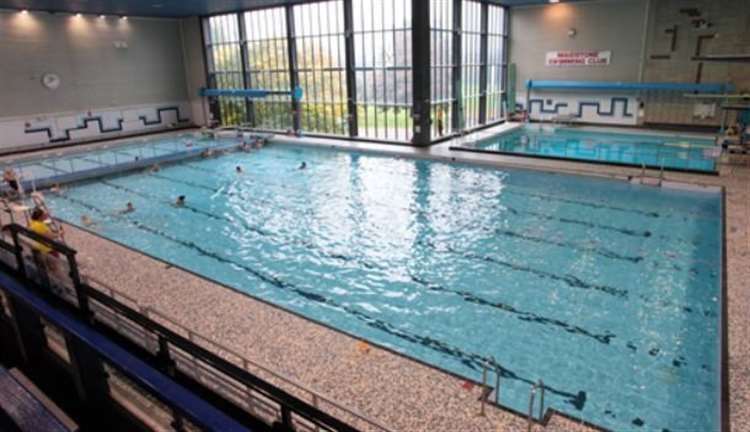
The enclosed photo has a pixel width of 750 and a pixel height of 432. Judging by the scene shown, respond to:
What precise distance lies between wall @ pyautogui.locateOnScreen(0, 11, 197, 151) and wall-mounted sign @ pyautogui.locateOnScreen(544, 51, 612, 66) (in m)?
15.0

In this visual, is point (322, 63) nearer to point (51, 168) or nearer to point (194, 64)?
point (194, 64)

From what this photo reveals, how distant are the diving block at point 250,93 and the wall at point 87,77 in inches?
65.2

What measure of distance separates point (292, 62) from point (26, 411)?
631 inches

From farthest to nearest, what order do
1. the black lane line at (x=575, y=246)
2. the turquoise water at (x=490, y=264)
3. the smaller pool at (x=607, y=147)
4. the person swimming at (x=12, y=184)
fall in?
1. the smaller pool at (x=607, y=147)
2. the person swimming at (x=12, y=184)
3. the black lane line at (x=575, y=246)
4. the turquoise water at (x=490, y=264)

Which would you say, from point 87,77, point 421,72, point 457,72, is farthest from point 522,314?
point 87,77

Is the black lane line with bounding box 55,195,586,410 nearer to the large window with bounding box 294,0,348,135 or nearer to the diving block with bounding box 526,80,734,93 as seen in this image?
the large window with bounding box 294,0,348,135

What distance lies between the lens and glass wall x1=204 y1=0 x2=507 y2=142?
14938 millimetres

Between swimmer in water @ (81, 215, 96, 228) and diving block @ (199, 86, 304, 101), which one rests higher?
diving block @ (199, 86, 304, 101)

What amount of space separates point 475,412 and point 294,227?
5476 mm

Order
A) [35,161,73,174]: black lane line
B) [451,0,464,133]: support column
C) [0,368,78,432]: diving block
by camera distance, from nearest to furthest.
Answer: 1. [0,368,78,432]: diving block
2. [35,161,73,174]: black lane line
3. [451,0,464,133]: support column

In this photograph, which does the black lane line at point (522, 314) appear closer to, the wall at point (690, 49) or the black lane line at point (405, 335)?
the black lane line at point (405, 335)

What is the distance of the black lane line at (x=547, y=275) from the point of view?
5.88 metres

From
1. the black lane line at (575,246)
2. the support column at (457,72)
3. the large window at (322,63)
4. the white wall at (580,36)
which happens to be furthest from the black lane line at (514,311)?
the white wall at (580,36)

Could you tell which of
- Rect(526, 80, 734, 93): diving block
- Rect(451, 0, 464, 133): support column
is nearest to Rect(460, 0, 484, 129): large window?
Rect(451, 0, 464, 133): support column
